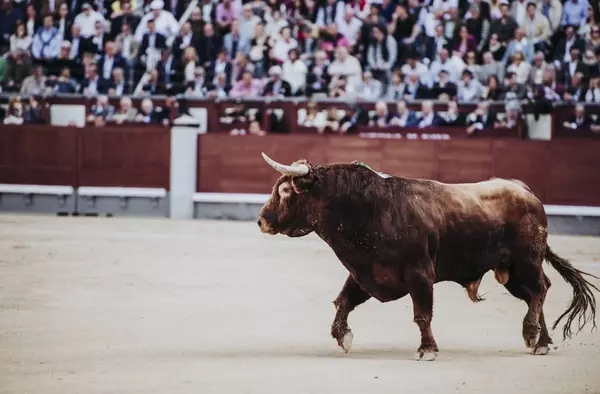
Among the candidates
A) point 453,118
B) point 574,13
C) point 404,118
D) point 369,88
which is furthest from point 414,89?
point 574,13

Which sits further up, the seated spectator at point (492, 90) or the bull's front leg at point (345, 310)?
the seated spectator at point (492, 90)

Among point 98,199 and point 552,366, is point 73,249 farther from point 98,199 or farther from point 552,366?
point 552,366

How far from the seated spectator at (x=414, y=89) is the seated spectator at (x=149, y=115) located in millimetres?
3659

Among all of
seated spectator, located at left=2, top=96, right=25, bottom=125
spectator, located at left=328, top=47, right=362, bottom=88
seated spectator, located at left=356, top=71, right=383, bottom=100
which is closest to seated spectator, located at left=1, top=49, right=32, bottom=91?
seated spectator, located at left=2, top=96, right=25, bottom=125

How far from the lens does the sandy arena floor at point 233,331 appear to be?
17.9 feet

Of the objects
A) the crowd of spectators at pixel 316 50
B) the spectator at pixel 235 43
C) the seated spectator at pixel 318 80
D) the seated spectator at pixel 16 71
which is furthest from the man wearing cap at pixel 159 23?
the seated spectator at pixel 318 80

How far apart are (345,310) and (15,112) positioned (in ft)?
38.9

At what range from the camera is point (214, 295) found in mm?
8828

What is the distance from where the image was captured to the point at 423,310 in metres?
6.14

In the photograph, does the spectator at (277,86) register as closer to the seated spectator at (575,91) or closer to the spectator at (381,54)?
the spectator at (381,54)

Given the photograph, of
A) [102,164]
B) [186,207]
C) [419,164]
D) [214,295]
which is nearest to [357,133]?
[419,164]

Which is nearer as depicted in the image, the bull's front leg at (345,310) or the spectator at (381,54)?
the bull's front leg at (345,310)

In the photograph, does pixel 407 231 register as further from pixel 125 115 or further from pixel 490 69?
pixel 125 115

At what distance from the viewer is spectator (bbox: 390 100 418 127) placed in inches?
617
